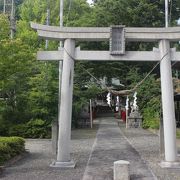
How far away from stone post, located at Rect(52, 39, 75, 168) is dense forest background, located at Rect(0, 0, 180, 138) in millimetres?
4228

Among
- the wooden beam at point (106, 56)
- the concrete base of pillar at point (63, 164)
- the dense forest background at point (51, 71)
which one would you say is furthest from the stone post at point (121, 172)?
the dense forest background at point (51, 71)

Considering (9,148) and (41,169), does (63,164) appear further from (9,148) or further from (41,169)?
(9,148)

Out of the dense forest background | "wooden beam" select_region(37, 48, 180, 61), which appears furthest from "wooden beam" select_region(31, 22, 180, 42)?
the dense forest background

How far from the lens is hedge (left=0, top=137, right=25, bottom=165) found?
47.2ft

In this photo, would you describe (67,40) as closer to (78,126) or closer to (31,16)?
(78,126)

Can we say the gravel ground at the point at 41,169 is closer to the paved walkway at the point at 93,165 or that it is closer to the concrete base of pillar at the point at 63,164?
the paved walkway at the point at 93,165

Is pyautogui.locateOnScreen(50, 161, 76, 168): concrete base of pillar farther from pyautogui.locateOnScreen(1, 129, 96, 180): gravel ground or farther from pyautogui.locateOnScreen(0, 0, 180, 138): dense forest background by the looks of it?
pyautogui.locateOnScreen(0, 0, 180, 138): dense forest background

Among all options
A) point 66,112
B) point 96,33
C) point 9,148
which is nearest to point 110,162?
point 66,112

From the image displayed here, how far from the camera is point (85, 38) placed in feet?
47.6

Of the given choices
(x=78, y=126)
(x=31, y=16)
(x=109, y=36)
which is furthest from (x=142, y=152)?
(x=31, y=16)

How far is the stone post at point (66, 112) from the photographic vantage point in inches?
551

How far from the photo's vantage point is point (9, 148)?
601 inches

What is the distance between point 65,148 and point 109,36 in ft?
13.8

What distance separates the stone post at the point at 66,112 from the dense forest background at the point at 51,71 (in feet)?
13.9
